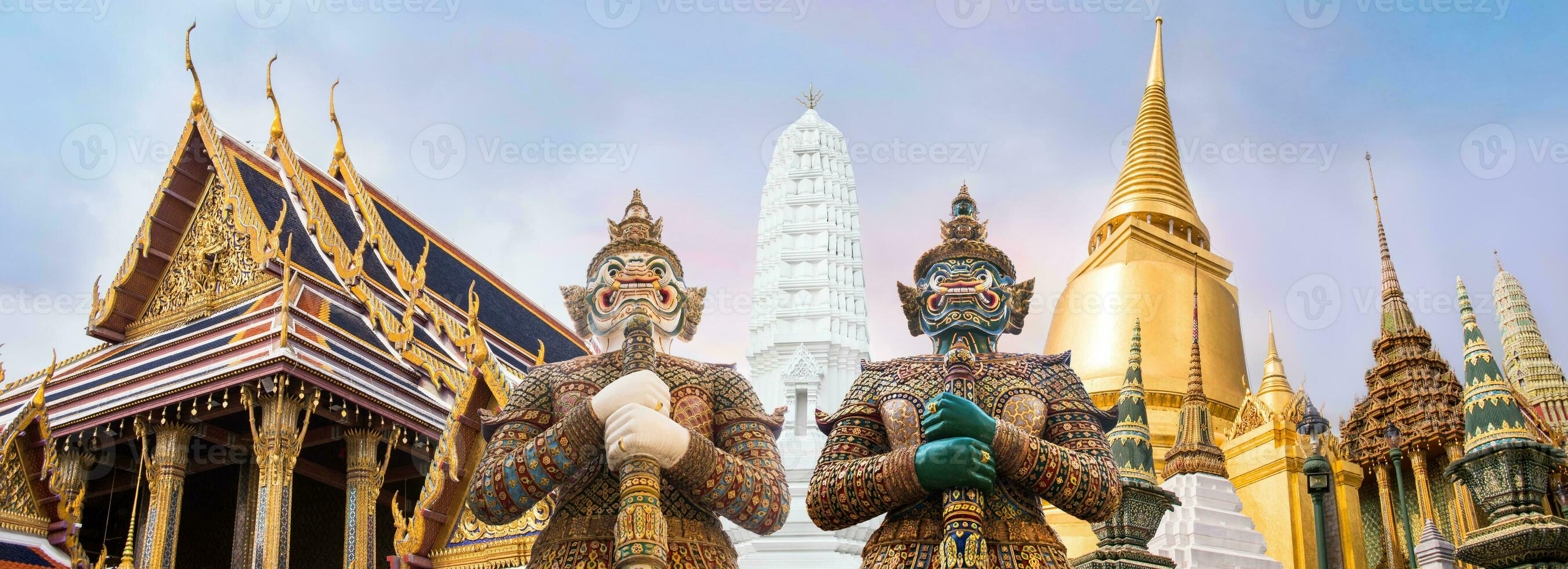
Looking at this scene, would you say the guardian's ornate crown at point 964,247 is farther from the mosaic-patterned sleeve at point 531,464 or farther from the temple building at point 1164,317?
the temple building at point 1164,317

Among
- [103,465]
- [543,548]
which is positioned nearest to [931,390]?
[543,548]

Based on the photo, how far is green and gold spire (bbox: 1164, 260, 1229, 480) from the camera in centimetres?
1278

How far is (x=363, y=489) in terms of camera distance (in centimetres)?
1079

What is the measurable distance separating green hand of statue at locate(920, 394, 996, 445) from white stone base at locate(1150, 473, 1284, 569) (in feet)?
24.8

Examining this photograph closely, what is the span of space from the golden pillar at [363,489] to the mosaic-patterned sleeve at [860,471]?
6589 mm

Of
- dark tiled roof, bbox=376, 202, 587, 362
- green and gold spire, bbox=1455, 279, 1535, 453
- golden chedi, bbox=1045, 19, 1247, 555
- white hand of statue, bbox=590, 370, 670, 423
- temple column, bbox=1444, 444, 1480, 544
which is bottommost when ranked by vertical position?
white hand of statue, bbox=590, 370, 670, 423

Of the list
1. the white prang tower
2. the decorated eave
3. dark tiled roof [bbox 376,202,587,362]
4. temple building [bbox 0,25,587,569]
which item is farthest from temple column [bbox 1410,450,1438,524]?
the decorated eave

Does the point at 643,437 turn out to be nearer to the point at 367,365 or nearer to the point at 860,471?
the point at 860,471

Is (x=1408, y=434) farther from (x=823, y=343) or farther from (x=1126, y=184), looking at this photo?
(x=823, y=343)

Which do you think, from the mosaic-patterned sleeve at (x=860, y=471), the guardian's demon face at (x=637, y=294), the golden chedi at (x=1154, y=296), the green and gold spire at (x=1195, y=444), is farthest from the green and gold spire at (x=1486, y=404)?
the golden chedi at (x=1154, y=296)

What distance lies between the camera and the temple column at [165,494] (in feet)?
33.8

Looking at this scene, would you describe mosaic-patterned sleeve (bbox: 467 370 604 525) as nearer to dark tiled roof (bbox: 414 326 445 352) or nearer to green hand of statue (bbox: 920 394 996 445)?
green hand of statue (bbox: 920 394 996 445)

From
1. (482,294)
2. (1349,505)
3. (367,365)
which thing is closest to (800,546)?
(482,294)

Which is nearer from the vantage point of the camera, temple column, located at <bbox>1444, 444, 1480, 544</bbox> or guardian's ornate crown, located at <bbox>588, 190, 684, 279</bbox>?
guardian's ornate crown, located at <bbox>588, 190, 684, 279</bbox>
